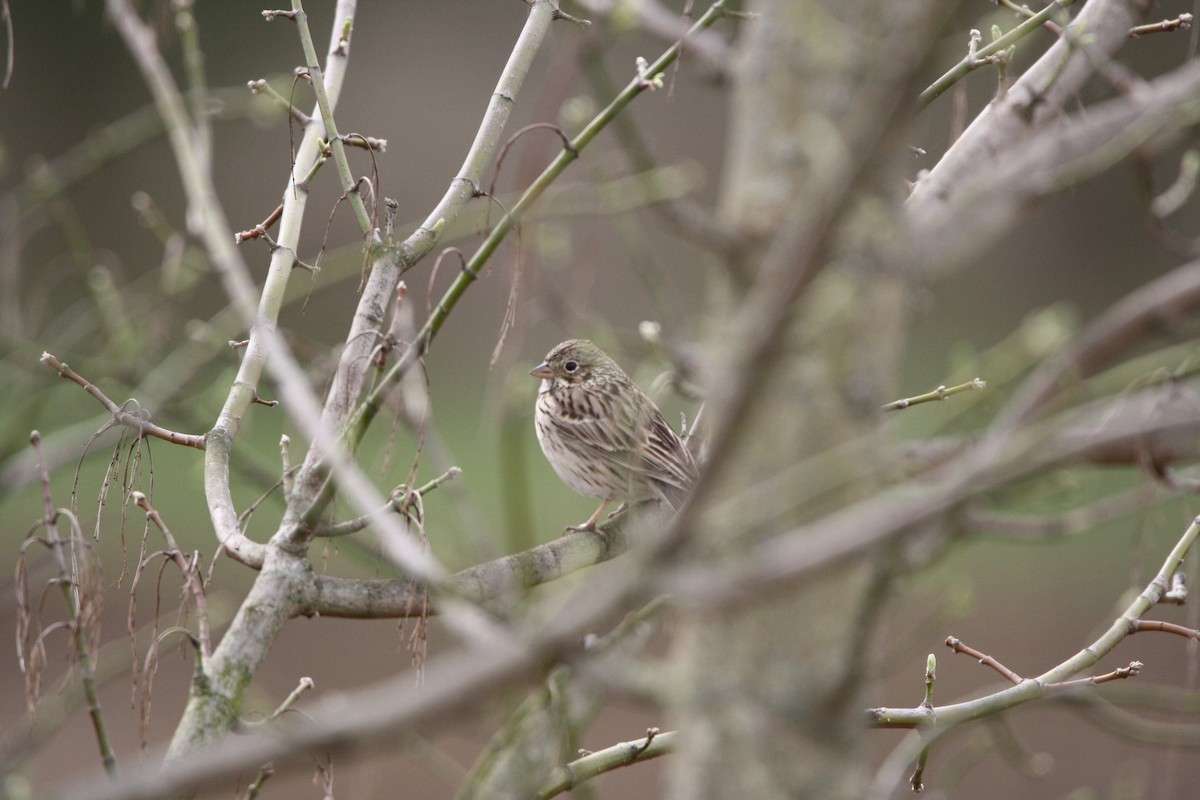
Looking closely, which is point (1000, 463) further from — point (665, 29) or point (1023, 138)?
point (1023, 138)

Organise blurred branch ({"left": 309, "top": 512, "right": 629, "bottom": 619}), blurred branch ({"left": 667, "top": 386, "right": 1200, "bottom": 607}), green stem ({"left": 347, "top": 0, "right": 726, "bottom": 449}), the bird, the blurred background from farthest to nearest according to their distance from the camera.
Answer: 1. the bird
2. blurred branch ({"left": 309, "top": 512, "right": 629, "bottom": 619})
3. green stem ({"left": 347, "top": 0, "right": 726, "bottom": 449})
4. the blurred background
5. blurred branch ({"left": 667, "top": 386, "right": 1200, "bottom": 607})

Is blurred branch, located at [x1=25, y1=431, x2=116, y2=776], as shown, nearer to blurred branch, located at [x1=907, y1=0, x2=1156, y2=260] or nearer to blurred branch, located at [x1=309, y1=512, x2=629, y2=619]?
blurred branch, located at [x1=309, y1=512, x2=629, y2=619]

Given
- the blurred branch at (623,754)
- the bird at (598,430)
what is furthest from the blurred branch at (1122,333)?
the bird at (598,430)

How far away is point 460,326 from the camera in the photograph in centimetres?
1830

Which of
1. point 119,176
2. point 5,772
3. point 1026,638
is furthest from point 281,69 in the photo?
point 5,772

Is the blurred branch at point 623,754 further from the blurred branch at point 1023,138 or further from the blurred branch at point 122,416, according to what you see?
the blurred branch at point 1023,138

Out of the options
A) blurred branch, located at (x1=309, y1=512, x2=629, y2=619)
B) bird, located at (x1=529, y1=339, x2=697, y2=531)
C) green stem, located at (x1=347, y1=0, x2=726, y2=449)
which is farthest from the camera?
bird, located at (x1=529, y1=339, x2=697, y2=531)

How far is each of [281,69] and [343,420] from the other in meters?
15.9

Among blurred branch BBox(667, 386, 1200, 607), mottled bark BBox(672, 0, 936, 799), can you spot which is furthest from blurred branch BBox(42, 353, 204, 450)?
blurred branch BBox(667, 386, 1200, 607)

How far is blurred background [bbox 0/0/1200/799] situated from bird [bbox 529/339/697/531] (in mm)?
318

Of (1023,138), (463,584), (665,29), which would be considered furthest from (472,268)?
(1023,138)

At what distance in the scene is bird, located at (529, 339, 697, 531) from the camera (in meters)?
5.15

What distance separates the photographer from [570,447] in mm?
6051

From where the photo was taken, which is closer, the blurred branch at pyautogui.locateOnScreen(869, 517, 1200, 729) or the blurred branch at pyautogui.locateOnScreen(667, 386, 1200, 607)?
the blurred branch at pyautogui.locateOnScreen(667, 386, 1200, 607)
